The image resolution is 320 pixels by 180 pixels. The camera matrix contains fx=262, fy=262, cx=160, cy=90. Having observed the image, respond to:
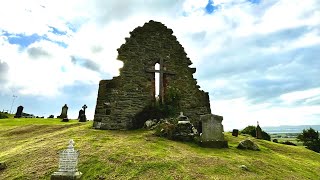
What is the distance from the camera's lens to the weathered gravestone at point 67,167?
23.3ft

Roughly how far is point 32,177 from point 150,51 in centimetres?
1160

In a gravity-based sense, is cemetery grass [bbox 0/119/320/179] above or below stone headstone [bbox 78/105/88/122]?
below

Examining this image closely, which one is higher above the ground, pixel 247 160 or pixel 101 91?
pixel 101 91

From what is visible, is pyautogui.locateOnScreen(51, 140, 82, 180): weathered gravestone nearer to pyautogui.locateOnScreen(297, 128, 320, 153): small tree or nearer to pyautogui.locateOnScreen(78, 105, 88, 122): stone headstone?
pyautogui.locateOnScreen(78, 105, 88, 122): stone headstone

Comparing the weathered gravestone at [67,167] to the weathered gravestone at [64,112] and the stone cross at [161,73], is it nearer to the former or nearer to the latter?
the stone cross at [161,73]


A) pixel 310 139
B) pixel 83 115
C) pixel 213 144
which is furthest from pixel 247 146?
pixel 310 139

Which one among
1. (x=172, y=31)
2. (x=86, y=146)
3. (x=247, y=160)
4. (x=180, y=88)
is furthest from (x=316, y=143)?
(x=86, y=146)

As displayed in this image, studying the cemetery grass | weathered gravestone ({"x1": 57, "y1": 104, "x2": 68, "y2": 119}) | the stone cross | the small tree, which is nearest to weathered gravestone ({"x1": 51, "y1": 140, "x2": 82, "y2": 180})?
the cemetery grass

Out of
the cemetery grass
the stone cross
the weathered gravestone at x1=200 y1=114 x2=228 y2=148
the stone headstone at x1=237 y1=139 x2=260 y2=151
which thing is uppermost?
the stone cross

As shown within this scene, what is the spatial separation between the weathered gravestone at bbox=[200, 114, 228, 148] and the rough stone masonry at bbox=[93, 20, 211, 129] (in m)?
4.86

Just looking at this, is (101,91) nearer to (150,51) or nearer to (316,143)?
(150,51)

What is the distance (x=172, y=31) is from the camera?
18.8 metres

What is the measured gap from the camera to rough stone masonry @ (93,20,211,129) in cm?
1564

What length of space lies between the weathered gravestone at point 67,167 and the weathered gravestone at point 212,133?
6.37 meters
